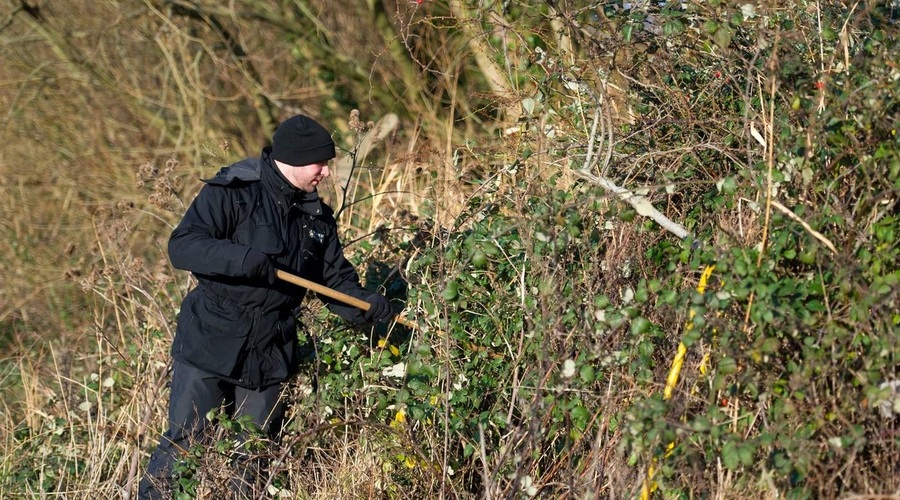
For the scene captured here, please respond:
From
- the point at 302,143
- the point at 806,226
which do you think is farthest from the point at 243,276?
the point at 806,226

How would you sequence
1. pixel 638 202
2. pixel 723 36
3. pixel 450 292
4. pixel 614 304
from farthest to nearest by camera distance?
pixel 614 304
pixel 450 292
pixel 723 36
pixel 638 202

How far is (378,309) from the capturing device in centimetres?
458

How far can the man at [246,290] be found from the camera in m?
4.30

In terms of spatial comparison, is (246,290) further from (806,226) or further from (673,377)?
(806,226)

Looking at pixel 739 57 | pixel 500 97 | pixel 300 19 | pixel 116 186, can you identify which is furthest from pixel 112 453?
pixel 300 19

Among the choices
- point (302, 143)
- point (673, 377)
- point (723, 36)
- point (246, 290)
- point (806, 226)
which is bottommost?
point (673, 377)

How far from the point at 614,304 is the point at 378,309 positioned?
1060 mm

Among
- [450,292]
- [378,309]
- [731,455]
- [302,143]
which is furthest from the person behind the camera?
[378,309]

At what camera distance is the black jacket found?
4.28 metres

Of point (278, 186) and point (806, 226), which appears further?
point (278, 186)

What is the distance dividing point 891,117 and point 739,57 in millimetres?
775

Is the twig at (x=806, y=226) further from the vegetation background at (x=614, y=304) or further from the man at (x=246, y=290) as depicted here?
the man at (x=246, y=290)

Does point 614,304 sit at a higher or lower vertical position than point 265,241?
lower

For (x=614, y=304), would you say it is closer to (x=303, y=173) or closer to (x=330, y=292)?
(x=330, y=292)
